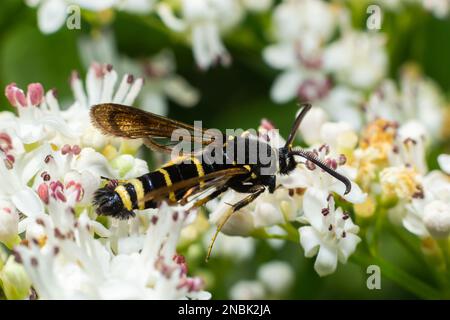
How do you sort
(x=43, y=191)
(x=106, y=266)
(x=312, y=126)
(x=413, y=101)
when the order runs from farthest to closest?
1. (x=413, y=101)
2. (x=312, y=126)
3. (x=43, y=191)
4. (x=106, y=266)

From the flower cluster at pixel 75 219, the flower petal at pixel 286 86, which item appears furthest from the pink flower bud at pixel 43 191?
the flower petal at pixel 286 86

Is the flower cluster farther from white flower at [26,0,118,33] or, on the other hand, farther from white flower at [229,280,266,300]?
white flower at [229,280,266,300]

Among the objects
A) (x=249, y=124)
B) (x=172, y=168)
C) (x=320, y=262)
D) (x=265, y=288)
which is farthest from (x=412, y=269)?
(x=172, y=168)

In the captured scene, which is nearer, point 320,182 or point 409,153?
point 320,182

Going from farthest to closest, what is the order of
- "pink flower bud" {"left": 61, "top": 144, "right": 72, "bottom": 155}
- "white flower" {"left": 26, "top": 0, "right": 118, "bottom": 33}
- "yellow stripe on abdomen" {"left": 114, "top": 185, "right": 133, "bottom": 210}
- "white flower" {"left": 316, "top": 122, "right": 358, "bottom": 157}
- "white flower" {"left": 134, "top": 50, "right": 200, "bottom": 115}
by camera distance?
"white flower" {"left": 134, "top": 50, "right": 200, "bottom": 115} < "white flower" {"left": 26, "top": 0, "right": 118, "bottom": 33} < "white flower" {"left": 316, "top": 122, "right": 358, "bottom": 157} < "pink flower bud" {"left": 61, "top": 144, "right": 72, "bottom": 155} < "yellow stripe on abdomen" {"left": 114, "top": 185, "right": 133, "bottom": 210}

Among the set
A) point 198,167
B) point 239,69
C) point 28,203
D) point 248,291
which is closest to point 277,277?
point 248,291

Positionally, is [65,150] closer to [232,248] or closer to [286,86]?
[232,248]

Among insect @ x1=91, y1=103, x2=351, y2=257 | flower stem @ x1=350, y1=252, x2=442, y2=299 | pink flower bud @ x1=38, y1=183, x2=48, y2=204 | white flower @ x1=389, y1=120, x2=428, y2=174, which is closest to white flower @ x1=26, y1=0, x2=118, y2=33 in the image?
insect @ x1=91, y1=103, x2=351, y2=257

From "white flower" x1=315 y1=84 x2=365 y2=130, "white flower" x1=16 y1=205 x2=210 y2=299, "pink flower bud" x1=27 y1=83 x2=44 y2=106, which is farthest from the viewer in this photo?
"white flower" x1=315 y1=84 x2=365 y2=130
